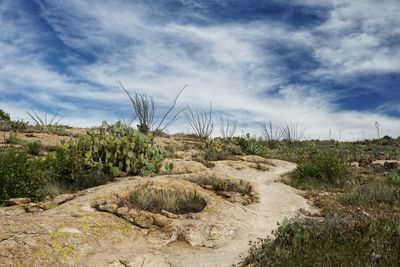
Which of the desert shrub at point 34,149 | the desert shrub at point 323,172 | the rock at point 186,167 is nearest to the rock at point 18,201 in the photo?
the rock at point 186,167

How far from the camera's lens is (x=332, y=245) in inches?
237

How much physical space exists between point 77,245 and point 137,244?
1122mm

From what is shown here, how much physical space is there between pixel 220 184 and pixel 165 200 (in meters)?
2.61

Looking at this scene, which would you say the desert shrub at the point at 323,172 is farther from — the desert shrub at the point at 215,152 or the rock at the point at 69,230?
the rock at the point at 69,230

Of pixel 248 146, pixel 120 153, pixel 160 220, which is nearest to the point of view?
pixel 160 220

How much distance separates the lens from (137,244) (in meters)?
7.59

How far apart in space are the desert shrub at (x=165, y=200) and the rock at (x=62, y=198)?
133 centimetres

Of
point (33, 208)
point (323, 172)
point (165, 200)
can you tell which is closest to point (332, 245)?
point (165, 200)

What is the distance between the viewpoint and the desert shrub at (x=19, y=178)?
9.62 metres

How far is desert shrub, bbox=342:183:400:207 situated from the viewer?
1092cm

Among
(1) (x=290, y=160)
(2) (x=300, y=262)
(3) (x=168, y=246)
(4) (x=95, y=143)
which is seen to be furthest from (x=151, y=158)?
(1) (x=290, y=160)

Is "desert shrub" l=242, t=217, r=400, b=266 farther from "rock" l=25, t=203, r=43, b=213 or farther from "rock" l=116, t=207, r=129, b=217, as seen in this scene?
"rock" l=25, t=203, r=43, b=213

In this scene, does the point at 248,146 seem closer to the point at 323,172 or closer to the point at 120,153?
the point at 323,172

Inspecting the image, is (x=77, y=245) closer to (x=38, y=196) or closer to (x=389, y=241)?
(x=38, y=196)
